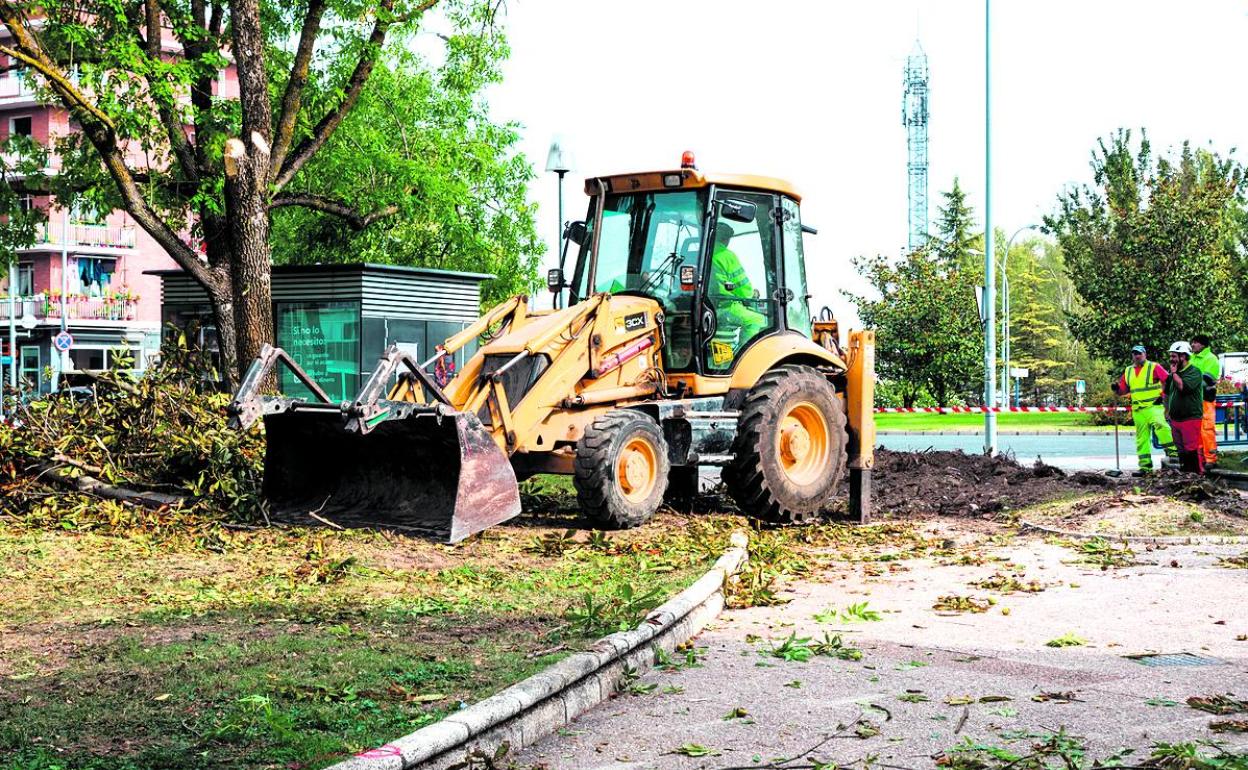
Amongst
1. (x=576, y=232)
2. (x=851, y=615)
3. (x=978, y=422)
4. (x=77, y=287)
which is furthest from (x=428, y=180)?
(x=77, y=287)

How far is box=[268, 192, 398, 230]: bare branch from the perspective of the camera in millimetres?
22188

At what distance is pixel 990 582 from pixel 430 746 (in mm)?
6015

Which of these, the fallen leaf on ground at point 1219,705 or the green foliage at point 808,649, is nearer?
the fallen leaf on ground at point 1219,705

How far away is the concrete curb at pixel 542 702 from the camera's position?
5.01 meters

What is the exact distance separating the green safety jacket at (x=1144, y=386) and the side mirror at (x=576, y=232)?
9.35 meters

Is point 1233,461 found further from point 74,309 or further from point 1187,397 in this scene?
point 74,309

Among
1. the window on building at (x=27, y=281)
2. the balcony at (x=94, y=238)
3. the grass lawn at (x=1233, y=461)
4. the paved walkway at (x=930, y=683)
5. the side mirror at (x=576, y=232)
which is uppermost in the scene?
the balcony at (x=94, y=238)

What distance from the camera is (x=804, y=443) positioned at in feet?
44.0

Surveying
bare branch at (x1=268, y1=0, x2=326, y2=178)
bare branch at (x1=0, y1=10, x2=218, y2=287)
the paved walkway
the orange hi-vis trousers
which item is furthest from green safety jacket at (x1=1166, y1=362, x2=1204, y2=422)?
bare branch at (x1=0, y1=10, x2=218, y2=287)

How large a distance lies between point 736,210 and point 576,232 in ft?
5.65

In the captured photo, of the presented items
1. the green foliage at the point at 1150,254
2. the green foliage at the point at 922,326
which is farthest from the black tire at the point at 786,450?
the green foliage at the point at 922,326

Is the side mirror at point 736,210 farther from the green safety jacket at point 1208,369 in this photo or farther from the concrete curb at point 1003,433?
the concrete curb at point 1003,433

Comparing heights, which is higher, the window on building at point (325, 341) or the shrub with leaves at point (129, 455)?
the window on building at point (325, 341)

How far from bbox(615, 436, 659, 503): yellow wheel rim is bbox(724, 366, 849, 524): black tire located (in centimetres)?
102
